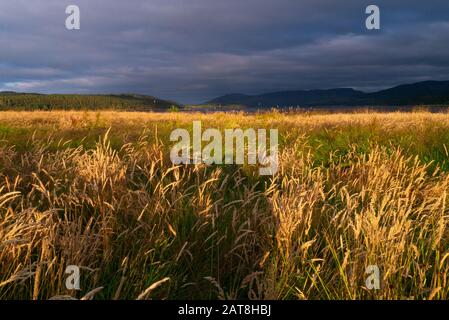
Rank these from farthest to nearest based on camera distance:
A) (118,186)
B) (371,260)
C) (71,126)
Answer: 1. (71,126)
2. (118,186)
3. (371,260)

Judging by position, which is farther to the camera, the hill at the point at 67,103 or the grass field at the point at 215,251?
the hill at the point at 67,103

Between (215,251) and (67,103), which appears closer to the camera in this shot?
(215,251)

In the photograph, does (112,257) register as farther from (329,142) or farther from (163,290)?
(329,142)

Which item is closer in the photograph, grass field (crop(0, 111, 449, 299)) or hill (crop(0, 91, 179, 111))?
grass field (crop(0, 111, 449, 299))

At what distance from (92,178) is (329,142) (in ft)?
19.5
